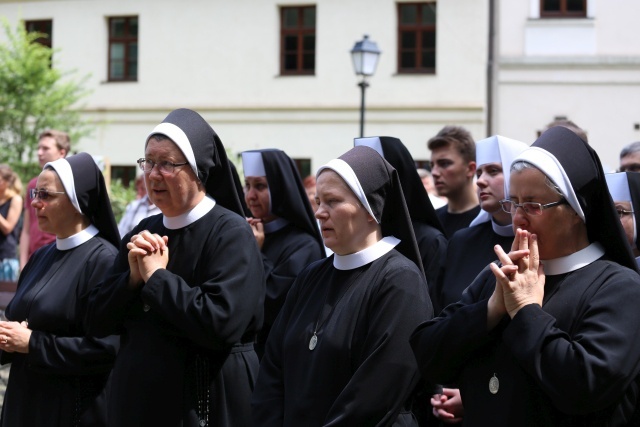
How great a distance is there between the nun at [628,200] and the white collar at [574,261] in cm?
140

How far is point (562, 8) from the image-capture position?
70.7 feet

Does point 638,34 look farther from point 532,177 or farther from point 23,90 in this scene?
point 532,177

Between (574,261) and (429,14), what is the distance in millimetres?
19837

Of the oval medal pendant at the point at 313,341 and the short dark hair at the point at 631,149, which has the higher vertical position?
the short dark hair at the point at 631,149

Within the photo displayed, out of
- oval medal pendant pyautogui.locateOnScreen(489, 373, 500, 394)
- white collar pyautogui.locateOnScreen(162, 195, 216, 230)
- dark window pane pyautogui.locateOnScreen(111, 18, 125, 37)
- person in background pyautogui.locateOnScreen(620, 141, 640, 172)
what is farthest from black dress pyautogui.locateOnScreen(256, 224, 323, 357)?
dark window pane pyautogui.locateOnScreen(111, 18, 125, 37)

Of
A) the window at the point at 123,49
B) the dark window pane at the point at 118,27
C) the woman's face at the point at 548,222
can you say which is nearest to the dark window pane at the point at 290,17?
the window at the point at 123,49

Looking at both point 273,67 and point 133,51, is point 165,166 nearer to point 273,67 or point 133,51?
point 273,67

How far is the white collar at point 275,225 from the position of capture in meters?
6.42

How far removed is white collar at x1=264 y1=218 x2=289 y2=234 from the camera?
6.42 m

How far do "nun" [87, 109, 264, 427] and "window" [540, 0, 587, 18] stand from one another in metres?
17.7

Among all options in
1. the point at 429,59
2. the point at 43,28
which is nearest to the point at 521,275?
the point at 429,59

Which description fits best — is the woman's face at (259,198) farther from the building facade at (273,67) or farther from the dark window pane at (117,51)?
the dark window pane at (117,51)

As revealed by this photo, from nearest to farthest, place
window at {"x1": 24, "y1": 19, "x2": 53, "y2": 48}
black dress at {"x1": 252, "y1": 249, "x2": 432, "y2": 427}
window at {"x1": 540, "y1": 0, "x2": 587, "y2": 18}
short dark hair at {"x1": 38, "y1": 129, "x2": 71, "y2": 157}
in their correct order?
black dress at {"x1": 252, "y1": 249, "x2": 432, "y2": 427}
short dark hair at {"x1": 38, "y1": 129, "x2": 71, "y2": 157}
window at {"x1": 540, "y1": 0, "x2": 587, "y2": 18}
window at {"x1": 24, "y1": 19, "x2": 53, "y2": 48}

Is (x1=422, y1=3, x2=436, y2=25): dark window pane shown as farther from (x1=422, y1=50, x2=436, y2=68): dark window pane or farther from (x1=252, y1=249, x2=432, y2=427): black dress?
(x1=252, y1=249, x2=432, y2=427): black dress
